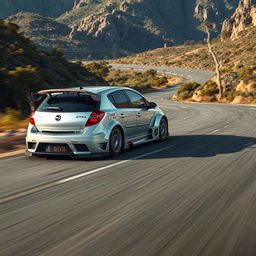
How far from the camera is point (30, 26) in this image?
517ft

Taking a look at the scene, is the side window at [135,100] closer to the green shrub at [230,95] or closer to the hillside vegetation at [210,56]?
the green shrub at [230,95]

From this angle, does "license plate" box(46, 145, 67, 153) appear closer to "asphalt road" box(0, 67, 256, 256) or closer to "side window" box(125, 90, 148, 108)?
"asphalt road" box(0, 67, 256, 256)

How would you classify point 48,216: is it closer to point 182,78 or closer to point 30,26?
point 182,78

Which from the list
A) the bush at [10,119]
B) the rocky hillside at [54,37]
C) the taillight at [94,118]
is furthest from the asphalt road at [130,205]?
the rocky hillside at [54,37]

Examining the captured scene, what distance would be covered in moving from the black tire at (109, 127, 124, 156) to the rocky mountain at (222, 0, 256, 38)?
131918 millimetres

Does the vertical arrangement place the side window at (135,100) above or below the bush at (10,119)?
above

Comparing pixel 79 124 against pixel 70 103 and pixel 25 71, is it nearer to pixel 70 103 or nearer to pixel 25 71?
pixel 70 103

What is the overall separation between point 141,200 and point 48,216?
50.7 inches

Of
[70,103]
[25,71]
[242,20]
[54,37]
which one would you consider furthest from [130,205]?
[54,37]

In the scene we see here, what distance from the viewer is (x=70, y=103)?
9.00 meters

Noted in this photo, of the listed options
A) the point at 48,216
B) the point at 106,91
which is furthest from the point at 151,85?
the point at 48,216

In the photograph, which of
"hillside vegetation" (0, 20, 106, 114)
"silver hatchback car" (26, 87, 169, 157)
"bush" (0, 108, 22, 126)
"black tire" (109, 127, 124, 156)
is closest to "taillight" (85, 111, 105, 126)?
"silver hatchback car" (26, 87, 169, 157)

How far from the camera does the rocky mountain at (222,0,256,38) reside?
140 meters

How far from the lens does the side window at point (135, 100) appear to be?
10.5 meters
